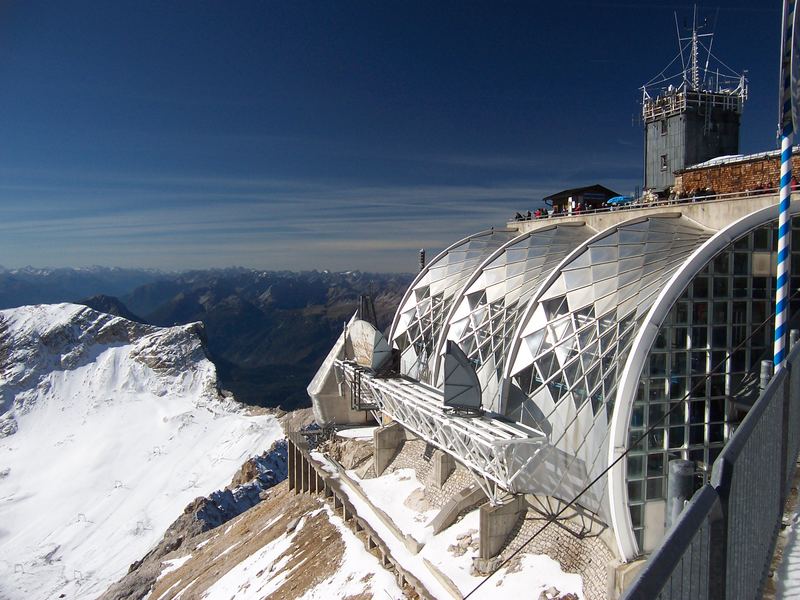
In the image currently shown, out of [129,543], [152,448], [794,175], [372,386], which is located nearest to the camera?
[794,175]

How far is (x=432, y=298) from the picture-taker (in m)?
40.7

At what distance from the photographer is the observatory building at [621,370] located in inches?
778

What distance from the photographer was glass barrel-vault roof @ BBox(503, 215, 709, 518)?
21.3 meters

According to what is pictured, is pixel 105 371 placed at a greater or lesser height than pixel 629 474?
lesser

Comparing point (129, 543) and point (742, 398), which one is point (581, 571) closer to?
point (742, 398)

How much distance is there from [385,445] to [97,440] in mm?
101973

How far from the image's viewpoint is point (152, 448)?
358 feet

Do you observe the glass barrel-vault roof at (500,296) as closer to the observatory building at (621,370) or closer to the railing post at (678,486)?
the observatory building at (621,370)

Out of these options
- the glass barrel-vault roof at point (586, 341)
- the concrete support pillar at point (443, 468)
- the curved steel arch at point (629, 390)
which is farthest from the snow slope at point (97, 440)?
the curved steel arch at point (629, 390)

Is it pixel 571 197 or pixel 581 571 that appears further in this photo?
pixel 571 197

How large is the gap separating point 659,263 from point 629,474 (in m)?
8.28

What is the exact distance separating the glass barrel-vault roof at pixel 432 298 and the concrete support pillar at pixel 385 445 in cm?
376

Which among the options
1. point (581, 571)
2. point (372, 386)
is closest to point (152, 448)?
point (372, 386)

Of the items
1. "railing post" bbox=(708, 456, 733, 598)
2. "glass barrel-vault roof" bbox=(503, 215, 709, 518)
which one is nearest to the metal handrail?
"railing post" bbox=(708, 456, 733, 598)
